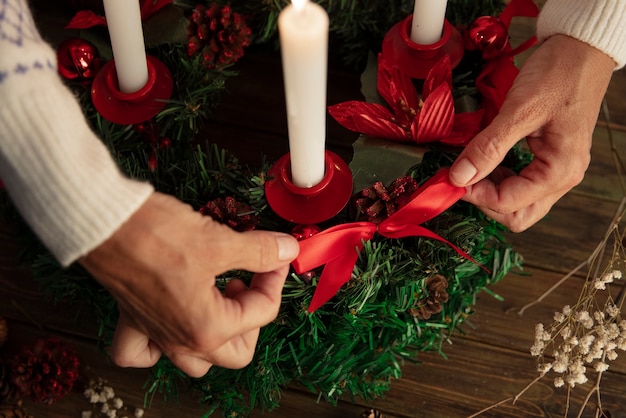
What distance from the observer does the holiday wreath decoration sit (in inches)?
28.3

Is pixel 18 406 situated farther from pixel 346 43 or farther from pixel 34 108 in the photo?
pixel 346 43

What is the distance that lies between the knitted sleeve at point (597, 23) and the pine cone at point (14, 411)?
790 millimetres

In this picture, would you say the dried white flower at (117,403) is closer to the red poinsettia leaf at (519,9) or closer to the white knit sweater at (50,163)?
the white knit sweater at (50,163)

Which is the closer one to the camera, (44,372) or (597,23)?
(597,23)

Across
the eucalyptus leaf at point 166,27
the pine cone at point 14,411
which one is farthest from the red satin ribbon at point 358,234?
the pine cone at point 14,411

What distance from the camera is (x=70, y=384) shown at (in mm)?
857

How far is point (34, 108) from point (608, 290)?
0.76 m

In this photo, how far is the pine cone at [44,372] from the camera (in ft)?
2.78

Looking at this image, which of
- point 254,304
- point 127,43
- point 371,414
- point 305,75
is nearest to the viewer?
point 305,75

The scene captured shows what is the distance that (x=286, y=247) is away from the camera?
616 mm

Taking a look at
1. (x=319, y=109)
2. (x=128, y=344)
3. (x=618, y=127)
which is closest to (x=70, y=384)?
(x=128, y=344)

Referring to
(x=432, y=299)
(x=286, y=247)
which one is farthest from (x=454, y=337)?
(x=286, y=247)

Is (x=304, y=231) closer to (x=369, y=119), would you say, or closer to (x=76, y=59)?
(x=369, y=119)

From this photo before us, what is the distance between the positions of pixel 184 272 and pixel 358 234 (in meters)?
0.22
